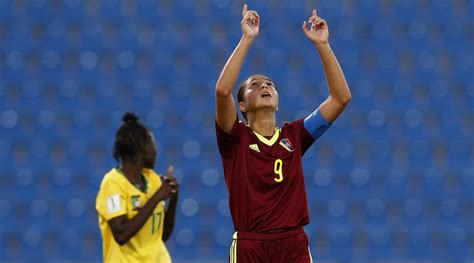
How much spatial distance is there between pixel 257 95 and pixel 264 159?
0.32m

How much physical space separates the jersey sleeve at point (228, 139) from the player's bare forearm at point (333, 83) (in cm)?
45

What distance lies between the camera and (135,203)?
4.95m

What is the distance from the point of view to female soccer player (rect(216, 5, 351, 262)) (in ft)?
14.4

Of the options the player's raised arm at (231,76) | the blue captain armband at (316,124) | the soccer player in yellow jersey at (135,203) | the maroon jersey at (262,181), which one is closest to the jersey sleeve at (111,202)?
the soccer player in yellow jersey at (135,203)

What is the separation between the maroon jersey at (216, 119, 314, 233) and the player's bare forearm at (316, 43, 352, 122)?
0.87ft

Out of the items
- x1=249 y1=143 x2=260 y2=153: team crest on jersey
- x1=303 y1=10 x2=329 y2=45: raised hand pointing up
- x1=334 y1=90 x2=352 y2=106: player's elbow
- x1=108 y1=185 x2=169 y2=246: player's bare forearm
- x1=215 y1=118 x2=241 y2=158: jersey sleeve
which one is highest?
x1=303 y1=10 x2=329 y2=45: raised hand pointing up

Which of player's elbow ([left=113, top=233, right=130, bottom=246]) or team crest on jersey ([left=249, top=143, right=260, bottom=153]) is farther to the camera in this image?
player's elbow ([left=113, top=233, right=130, bottom=246])

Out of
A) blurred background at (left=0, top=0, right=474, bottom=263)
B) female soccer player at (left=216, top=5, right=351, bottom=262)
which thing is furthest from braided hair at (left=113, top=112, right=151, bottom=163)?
blurred background at (left=0, top=0, right=474, bottom=263)

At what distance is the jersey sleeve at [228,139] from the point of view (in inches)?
177

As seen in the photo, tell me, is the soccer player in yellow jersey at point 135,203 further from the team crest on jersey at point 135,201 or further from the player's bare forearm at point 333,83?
the player's bare forearm at point 333,83

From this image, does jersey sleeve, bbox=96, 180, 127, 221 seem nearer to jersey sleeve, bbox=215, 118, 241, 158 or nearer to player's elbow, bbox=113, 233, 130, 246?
player's elbow, bbox=113, 233, 130, 246

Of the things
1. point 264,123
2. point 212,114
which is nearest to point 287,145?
point 264,123

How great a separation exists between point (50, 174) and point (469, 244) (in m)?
4.60

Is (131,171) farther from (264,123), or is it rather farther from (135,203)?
(264,123)
